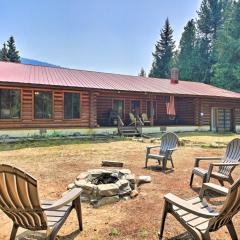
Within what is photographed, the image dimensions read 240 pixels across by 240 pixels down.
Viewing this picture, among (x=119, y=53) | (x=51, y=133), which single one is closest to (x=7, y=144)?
(x=51, y=133)

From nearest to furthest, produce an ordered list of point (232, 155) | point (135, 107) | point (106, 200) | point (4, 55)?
→ point (106, 200) < point (232, 155) < point (135, 107) < point (4, 55)

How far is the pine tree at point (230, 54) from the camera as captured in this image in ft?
94.9

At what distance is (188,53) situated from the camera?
38.4 metres

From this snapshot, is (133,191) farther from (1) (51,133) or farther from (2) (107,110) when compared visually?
(2) (107,110)

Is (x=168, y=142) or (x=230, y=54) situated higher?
(x=230, y=54)

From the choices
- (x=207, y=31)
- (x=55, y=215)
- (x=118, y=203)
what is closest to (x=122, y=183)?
(x=118, y=203)

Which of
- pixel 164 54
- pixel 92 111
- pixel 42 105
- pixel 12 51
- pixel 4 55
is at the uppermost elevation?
pixel 164 54

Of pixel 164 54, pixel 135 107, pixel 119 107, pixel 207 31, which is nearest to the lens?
pixel 119 107

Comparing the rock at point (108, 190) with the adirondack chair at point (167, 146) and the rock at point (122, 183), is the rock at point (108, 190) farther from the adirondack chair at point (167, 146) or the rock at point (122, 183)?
the adirondack chair at point (167, 146)

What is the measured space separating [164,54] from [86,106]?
29.9m

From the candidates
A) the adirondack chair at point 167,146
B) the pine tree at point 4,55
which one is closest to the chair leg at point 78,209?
the adirondack chair at point 167,146

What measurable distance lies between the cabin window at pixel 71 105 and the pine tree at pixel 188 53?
25.9m

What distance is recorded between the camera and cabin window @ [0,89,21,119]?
12758 millimetres

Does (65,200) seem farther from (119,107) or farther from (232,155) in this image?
(119,107)
